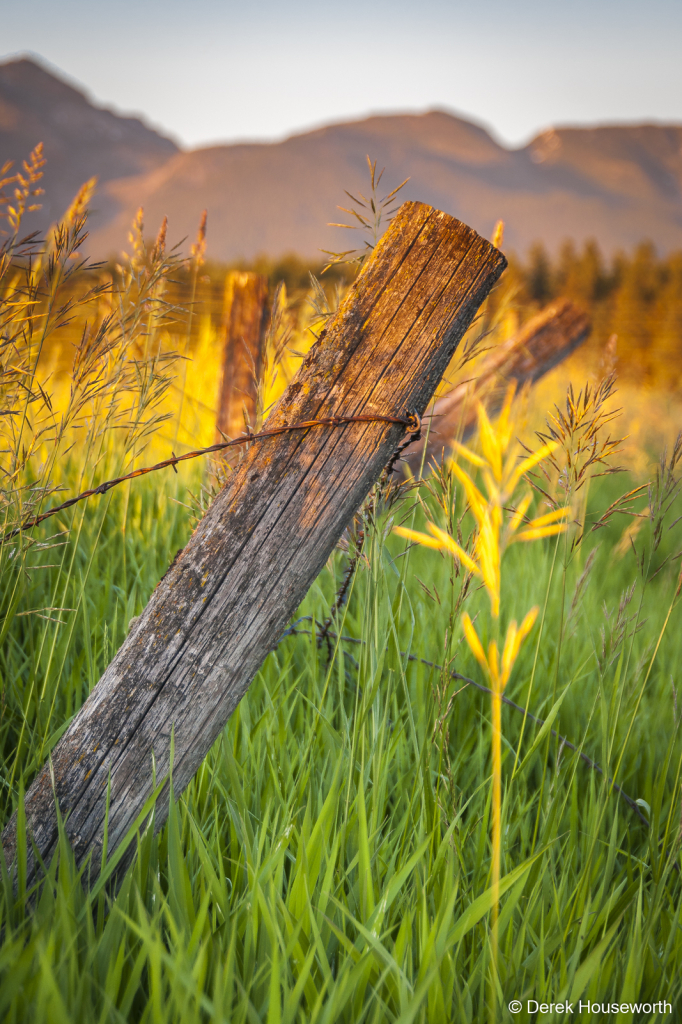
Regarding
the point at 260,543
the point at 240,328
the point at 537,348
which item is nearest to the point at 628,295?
the point at 537,348

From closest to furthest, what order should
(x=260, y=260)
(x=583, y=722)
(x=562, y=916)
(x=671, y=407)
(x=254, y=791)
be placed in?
(x=562, y=916) → (x=254, y=791) → (x=583, y=722) → (x=671, y=407) → (x=260, y=260)

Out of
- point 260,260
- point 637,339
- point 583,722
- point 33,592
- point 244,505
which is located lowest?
point 583,722

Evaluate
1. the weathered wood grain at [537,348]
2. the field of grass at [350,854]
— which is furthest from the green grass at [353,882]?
the weathered wood grain at [537,348]

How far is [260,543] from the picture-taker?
0.88 meters

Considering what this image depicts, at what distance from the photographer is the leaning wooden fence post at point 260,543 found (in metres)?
0.88

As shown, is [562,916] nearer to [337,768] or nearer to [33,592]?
[337,768]

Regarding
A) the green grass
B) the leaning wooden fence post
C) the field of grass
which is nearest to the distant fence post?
the field of grass

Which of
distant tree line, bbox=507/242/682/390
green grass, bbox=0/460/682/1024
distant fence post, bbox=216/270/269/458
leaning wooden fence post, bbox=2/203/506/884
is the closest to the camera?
green grass, bbox=0/460/682/1024

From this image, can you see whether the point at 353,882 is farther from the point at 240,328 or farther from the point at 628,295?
the point at 628,295

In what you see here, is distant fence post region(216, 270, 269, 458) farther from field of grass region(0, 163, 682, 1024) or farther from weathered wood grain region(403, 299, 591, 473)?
field of grass region(0, 163, 682, 1024)

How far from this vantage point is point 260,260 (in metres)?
29.0

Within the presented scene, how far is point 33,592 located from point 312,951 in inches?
58.1

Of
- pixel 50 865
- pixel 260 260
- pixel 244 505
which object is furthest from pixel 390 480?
pixel 260 260

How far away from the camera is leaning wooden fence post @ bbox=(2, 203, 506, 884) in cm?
88
